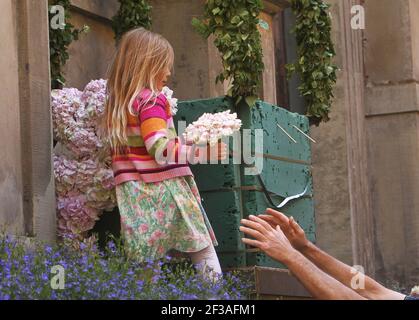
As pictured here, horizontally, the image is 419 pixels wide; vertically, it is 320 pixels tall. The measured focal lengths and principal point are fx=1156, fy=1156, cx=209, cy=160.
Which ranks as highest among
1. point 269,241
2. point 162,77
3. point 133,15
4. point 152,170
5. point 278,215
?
point 133,15

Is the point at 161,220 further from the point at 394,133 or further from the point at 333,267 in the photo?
the point at 394,133

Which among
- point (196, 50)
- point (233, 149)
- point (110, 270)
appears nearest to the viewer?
point (110, 270)

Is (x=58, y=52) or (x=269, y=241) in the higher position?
(x=58, y=52)

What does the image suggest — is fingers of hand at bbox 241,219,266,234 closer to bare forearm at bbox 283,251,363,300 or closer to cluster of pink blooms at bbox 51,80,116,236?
bare forearm at bbox 283,251,363,300

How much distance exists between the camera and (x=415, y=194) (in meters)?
11.6

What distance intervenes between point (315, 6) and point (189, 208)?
2435 millimetres

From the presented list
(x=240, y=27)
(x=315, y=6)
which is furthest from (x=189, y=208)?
(x=315, y=6)

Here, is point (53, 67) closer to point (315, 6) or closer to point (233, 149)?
point (233, 149)

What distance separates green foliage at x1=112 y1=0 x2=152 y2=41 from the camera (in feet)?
25.8

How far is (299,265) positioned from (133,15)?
3.25m

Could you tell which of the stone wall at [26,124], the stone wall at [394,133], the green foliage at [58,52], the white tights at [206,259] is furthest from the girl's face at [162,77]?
the stone wall at [394,133]

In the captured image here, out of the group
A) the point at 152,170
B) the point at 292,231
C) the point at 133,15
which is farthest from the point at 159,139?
the point at 133,15

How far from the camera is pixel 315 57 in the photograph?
26.3 ft

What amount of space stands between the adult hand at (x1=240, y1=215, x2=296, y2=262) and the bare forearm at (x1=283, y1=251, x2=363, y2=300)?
0.13 feet
